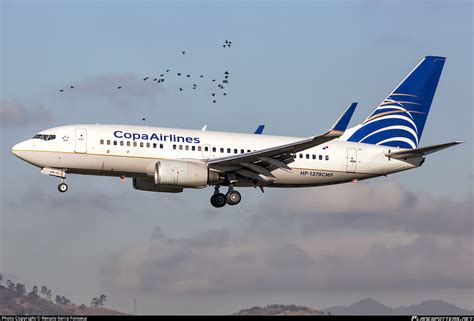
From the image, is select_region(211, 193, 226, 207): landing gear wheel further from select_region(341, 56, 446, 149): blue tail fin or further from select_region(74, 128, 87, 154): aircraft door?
select_region(341, 56, 446, 149): blue tail fin

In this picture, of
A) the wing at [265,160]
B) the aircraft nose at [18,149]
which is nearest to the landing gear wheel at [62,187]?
the aircraft nose at [18,149]

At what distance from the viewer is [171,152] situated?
57.4 metres

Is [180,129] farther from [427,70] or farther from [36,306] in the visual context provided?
[36,306]

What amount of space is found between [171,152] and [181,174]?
76.3 inches

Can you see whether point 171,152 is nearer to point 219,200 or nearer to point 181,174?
point 181,174

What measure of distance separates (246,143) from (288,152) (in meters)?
3.24

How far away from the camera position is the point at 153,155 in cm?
5678

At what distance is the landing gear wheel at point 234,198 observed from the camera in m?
58.9


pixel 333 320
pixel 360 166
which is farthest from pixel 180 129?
pixel 333 320

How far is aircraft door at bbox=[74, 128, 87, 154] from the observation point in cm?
5594

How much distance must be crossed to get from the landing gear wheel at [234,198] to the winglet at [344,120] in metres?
8.81

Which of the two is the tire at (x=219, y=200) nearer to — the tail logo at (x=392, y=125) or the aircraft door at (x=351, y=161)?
the aircraft door at (x=351, y=161)

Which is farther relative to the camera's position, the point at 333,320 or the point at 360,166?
the point at 360,166

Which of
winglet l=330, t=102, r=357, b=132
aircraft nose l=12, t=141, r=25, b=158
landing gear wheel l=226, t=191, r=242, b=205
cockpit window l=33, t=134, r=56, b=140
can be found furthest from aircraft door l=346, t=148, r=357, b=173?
aircraft nose l=12, t=141, r=25, b=158
